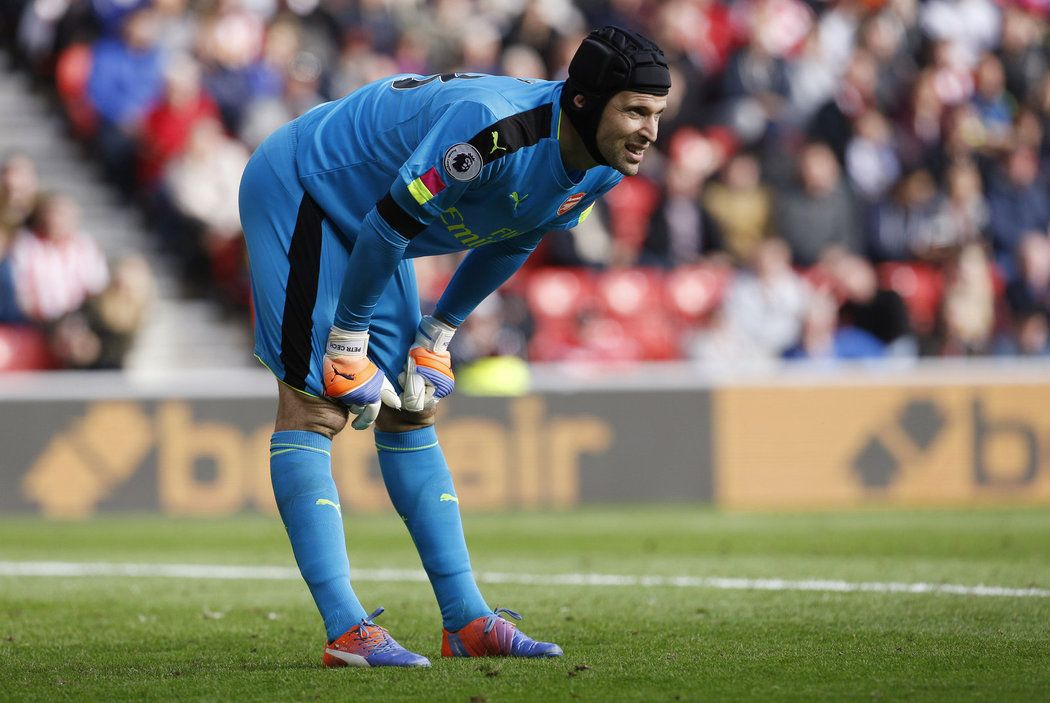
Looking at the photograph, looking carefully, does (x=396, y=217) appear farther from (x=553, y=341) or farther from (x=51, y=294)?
(x=553, y=341)

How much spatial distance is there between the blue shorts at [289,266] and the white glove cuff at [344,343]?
0.06 m

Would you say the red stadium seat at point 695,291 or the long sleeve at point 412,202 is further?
the red stadium seat at point 695,291

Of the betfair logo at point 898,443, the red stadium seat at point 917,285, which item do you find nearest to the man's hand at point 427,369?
the betfair logo at point 898,443

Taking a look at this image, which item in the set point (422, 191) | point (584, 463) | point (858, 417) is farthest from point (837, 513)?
point (422, 191)

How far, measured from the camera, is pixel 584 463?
12.8m

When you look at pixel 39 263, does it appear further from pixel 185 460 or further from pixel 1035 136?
pixel 1035 136

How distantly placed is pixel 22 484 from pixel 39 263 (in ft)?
5.97

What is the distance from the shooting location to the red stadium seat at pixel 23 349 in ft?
42.1

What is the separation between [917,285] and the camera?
50.0ft

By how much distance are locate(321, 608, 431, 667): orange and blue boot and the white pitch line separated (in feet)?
8.46

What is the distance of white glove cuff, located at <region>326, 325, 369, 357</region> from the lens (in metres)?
4.83

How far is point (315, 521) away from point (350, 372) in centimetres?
49

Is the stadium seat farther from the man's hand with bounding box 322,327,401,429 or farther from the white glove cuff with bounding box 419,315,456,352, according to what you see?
the man's hand with bounding box 322,327,401,429

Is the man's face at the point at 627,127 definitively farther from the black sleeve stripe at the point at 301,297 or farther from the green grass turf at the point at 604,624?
the green grass turf at the point at 604,624
